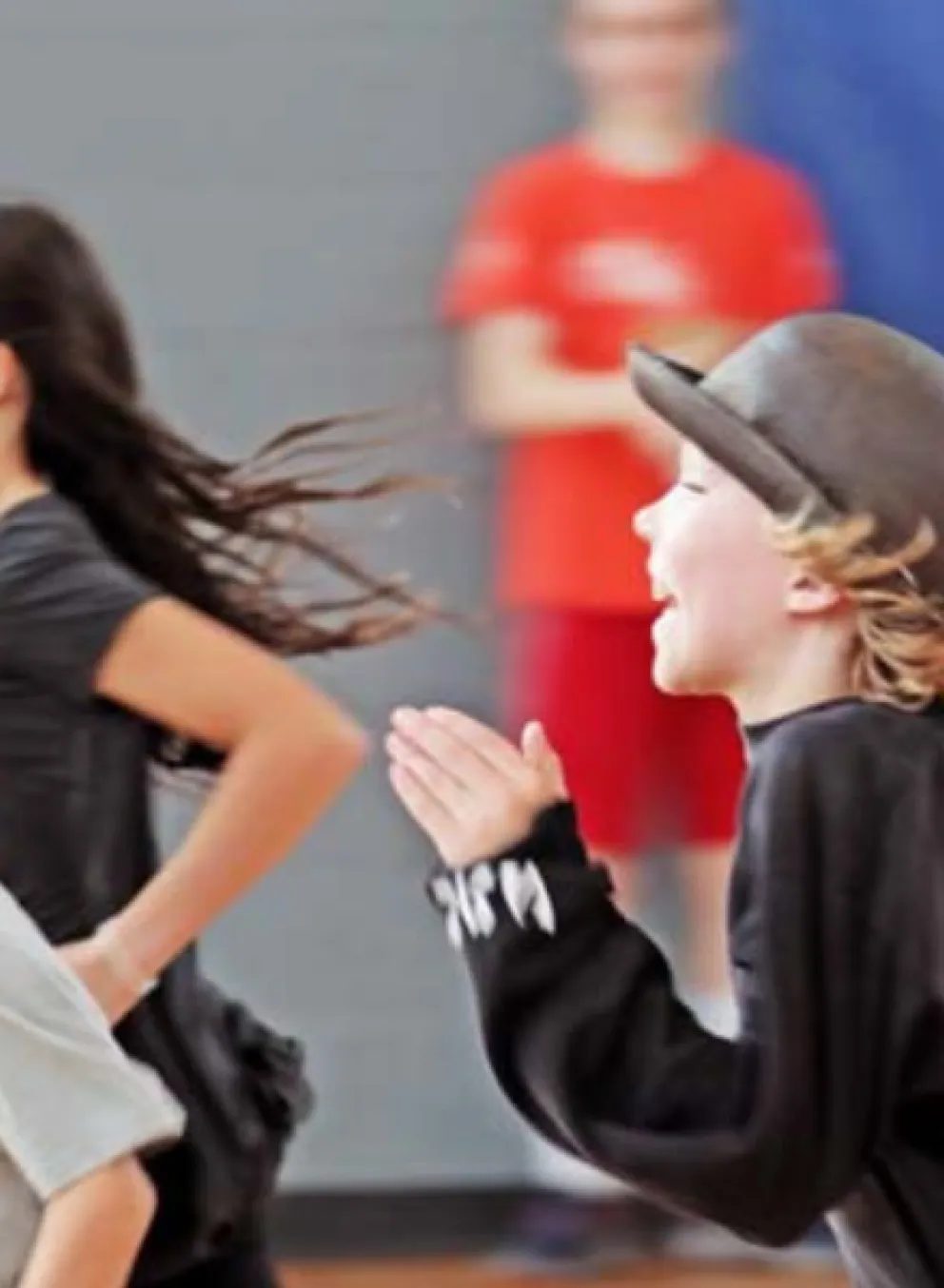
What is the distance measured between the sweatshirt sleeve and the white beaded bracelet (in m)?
0.94

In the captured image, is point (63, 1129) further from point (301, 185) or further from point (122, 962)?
point (301, 185)

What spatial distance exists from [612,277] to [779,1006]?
274 centimetres

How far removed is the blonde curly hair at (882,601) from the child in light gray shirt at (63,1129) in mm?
582

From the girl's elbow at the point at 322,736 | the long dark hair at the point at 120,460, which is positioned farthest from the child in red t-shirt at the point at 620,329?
the girl's elbow at the point at 322,736

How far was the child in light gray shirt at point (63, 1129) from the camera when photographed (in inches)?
93.6

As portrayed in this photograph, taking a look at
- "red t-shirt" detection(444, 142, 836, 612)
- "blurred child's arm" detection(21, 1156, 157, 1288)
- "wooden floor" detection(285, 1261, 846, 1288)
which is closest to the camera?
"blurred child's arm" detection(21, 1156, 157, 1288)

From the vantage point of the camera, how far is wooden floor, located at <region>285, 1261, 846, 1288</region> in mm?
4824

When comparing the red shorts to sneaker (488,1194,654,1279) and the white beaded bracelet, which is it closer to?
sneaker (488,1194,654,1279)

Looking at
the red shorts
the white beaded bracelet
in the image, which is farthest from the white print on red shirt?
the white beaded bracelet

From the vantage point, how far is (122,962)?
9.94ft

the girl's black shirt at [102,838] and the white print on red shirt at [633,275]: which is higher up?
the girl's black shirt at [102,838]

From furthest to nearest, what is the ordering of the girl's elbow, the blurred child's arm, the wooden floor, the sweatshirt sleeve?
the wooden floor
the girl's elbow
the blurred child's arm
the sweatshirt sleeve

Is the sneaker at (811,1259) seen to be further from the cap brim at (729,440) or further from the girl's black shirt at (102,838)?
the cap brim at (729,440)

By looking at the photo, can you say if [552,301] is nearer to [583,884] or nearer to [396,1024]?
[396,1024]
